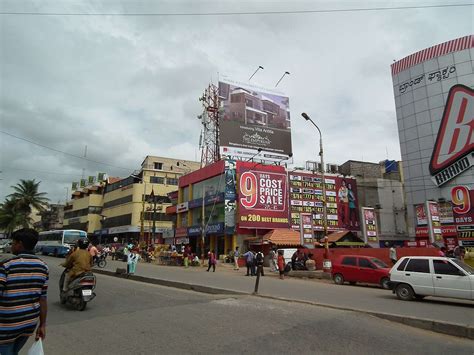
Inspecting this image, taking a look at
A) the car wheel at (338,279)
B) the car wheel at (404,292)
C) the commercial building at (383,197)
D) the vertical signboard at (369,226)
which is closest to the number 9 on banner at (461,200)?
the vertical signboard at (369,226)

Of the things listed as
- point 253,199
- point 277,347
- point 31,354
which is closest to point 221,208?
point 253,199

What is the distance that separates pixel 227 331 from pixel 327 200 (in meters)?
38.4

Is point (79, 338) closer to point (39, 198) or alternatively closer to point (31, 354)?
point (31, 354)

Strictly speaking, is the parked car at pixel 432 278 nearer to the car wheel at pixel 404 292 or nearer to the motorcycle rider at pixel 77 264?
the car wheel at pixel 404 292

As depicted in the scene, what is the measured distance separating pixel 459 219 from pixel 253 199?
18849mm

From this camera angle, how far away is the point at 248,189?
38.8m

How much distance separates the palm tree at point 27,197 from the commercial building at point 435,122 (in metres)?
57.4

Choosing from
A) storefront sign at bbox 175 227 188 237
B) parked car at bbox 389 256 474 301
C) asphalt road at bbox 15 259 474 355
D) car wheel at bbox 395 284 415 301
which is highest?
storefront sign at bbox 175 227 188 237

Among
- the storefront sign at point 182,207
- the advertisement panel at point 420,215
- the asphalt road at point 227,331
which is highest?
the storefront sign at point 182,207

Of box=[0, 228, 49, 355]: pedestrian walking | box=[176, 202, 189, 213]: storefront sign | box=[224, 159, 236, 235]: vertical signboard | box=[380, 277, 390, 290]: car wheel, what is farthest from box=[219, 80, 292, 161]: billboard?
box=[0, 228, 49, 355]: pedestrian walking

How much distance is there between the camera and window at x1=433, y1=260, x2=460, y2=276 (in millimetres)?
12049

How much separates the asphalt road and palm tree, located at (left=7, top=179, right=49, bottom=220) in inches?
2416

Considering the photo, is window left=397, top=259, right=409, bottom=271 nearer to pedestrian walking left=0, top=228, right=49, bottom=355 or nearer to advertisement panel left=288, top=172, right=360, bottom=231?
pedestrian walking left=0, top=228, right=49, bottom=355

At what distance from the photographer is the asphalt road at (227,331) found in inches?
244
